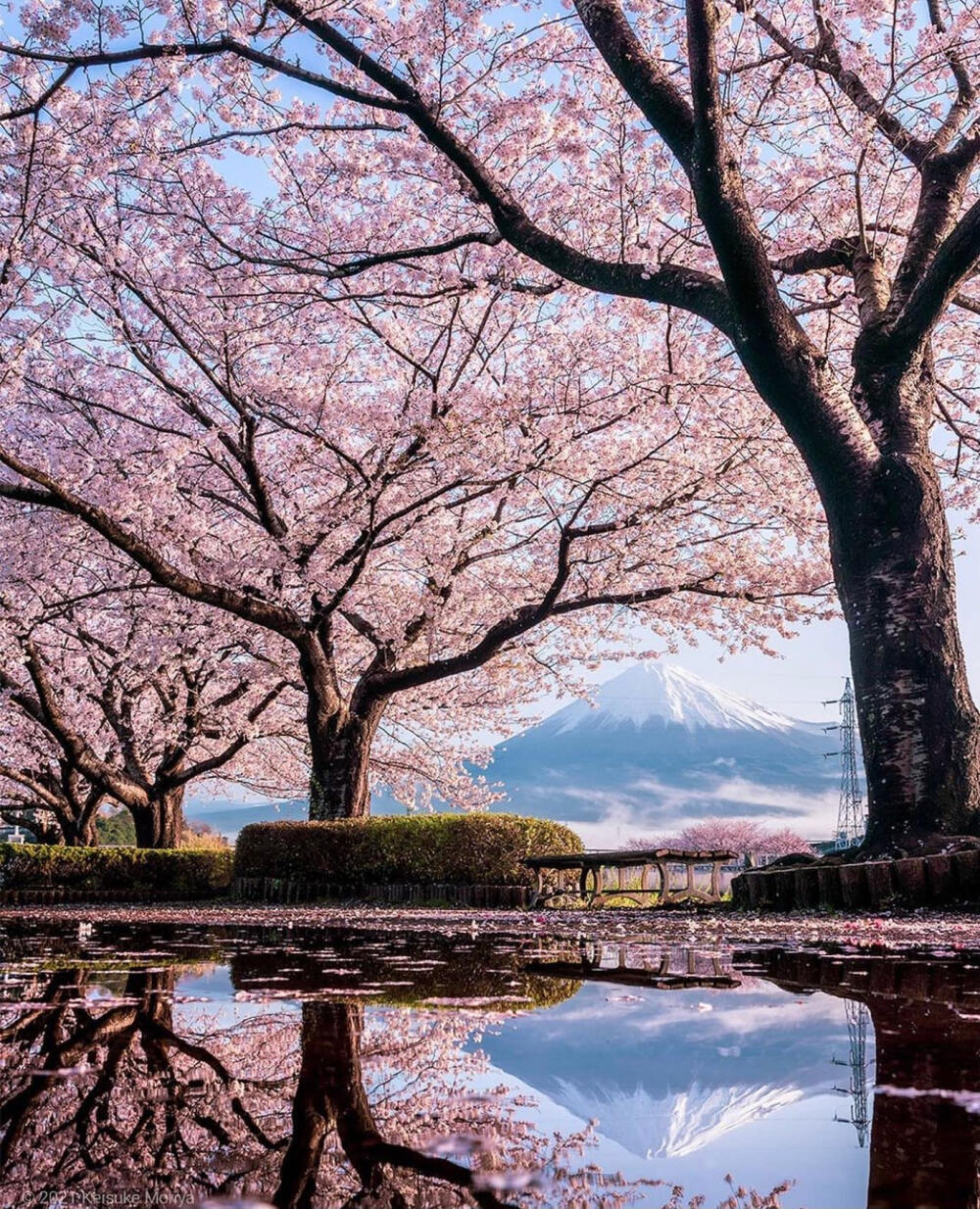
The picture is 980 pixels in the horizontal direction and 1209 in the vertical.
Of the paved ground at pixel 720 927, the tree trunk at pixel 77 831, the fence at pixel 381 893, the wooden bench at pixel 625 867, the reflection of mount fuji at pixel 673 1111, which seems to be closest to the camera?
the reflection of mount fuji at pixel 673 1111

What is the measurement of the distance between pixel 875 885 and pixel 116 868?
62.4ft

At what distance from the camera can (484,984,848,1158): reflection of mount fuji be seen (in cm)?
160

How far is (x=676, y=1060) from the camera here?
203 centimetres

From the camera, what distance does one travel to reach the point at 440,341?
1531 centimetres

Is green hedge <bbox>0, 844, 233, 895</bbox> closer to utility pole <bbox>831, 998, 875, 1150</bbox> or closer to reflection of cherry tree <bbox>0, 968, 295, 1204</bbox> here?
reflection of cherry tree <bbox>0, 968, 295, 1204</bbox>

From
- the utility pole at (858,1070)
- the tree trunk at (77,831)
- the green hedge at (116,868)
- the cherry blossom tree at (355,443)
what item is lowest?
the green hedge at (116,868)

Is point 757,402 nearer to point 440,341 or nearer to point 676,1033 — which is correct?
point 440,341

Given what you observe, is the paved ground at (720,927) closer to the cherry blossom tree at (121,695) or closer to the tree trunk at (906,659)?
the tree trunk at (906,659)

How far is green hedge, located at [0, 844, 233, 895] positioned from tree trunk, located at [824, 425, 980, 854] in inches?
656

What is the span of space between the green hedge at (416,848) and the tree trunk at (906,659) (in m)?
7.50

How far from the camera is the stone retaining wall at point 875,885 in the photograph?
21.9 ft

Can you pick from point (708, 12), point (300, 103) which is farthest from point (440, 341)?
point (708, 12)

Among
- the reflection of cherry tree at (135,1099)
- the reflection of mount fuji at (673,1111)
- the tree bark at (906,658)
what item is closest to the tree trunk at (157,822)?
the tree bark at (906,658)

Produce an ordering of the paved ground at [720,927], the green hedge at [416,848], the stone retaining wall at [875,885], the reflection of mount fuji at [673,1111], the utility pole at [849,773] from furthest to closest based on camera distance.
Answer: the utility pole at [849,773], the green hedge at [416,848], the stone retaining wall at [875,885], the paved ground at [720,927], the reflection of mount fuji at [673,1111]
